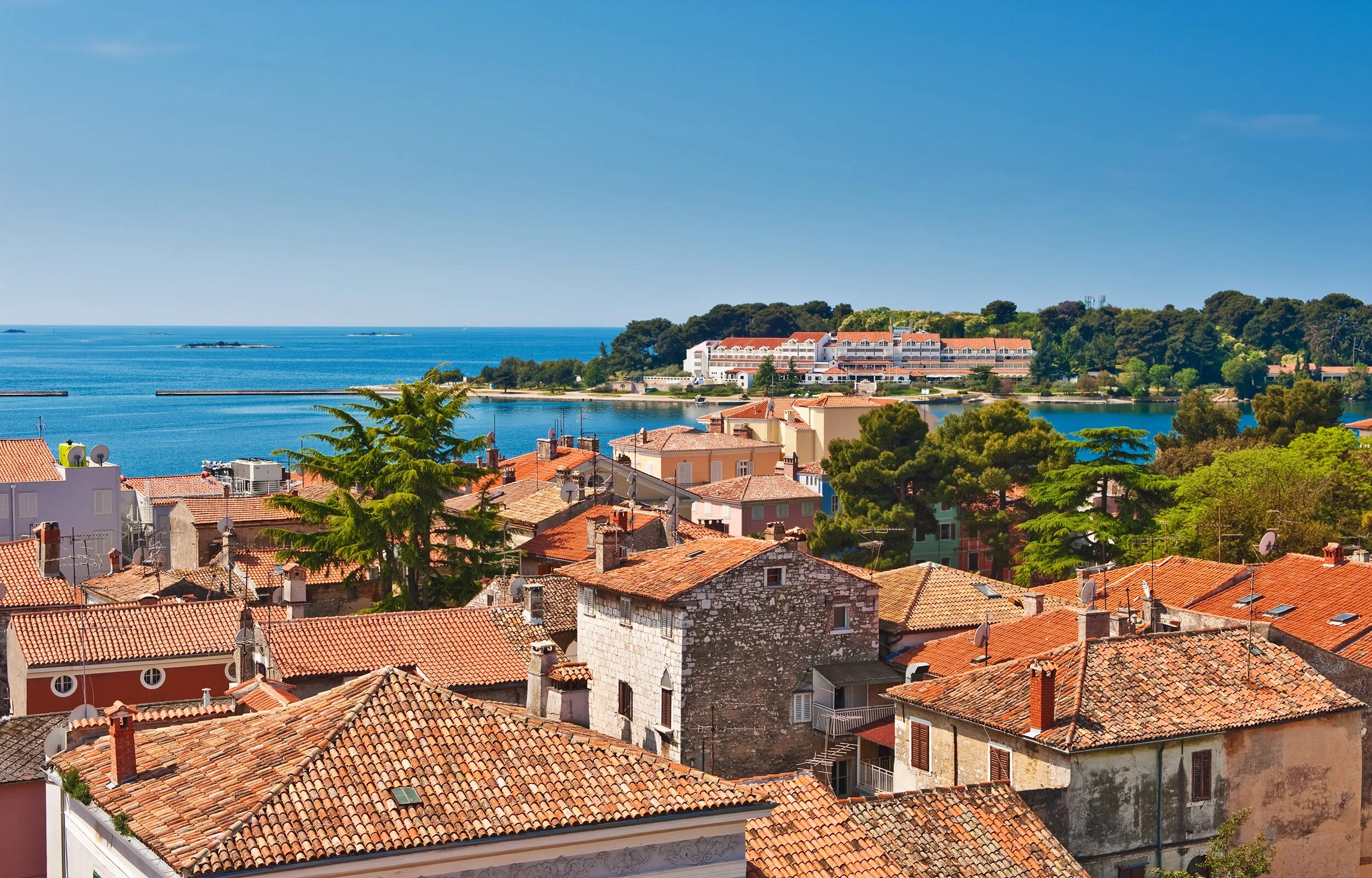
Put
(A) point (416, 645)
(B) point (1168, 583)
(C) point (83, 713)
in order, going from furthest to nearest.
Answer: (B) point (1168, 583) → (A) point (416, 645) → (C) point (83, 713)

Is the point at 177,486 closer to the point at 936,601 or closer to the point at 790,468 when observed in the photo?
the point at 790,468

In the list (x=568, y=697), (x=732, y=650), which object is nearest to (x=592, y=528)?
(x=732, y=650)

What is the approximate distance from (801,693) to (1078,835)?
6700 millimetres

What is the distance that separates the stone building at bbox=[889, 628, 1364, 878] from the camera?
18594mm

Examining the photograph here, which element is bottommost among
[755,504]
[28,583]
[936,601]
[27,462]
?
[755,504]

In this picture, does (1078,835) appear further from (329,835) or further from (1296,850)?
(329,835)

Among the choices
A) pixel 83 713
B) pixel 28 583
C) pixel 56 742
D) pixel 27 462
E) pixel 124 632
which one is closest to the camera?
pixel 56 742

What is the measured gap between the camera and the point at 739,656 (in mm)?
23656

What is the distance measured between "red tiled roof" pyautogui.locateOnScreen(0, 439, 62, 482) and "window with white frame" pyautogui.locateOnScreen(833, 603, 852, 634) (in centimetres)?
2931

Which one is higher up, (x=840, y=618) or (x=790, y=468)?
(x=840, y=618)

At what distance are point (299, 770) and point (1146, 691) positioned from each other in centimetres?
1249

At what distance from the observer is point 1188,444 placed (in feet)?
247

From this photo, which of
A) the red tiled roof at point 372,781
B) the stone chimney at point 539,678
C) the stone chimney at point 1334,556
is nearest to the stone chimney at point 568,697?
the stone chimney at point 539,678

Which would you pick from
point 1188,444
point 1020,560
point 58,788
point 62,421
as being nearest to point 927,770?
point 58,788
